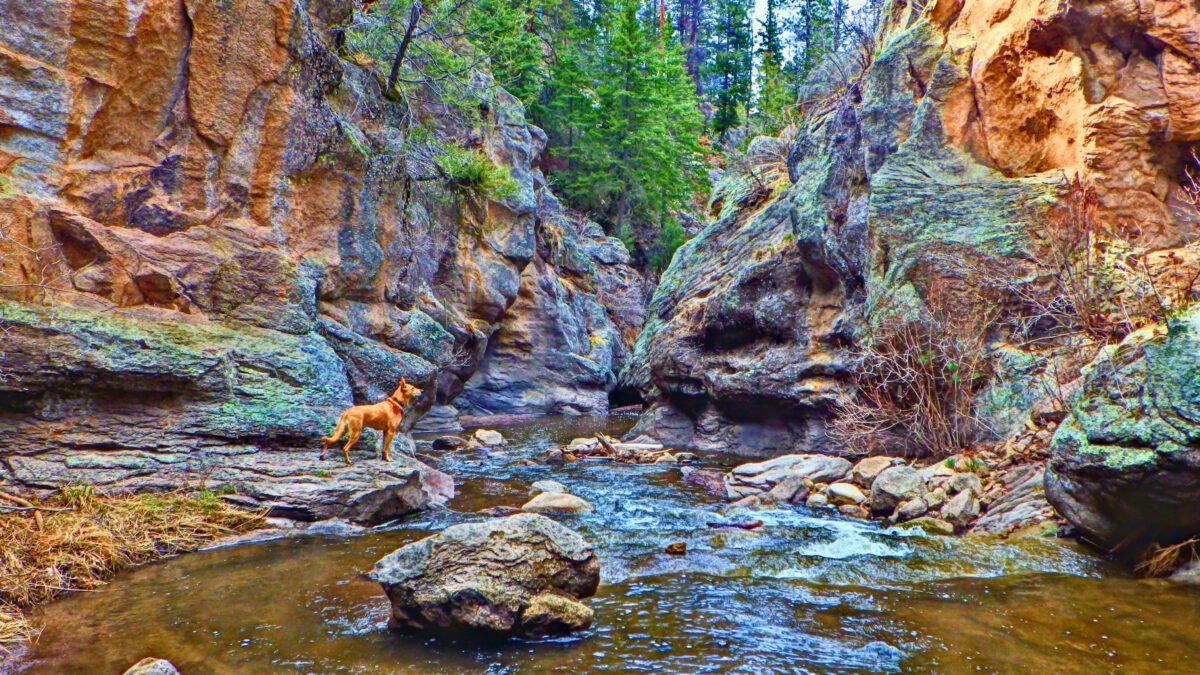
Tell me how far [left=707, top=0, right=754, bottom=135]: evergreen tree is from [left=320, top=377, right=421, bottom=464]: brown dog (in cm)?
3814

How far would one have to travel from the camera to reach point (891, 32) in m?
19.3

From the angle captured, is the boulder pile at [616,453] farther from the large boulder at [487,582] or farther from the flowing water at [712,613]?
the large boulder at [487,582]

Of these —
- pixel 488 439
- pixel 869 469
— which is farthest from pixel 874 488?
pixel 488 439

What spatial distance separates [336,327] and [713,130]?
39121mm

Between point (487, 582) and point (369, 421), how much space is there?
5.68m

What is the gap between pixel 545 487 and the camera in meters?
12.0

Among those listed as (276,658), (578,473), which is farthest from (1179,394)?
(578,473)

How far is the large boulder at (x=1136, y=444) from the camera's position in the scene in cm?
618

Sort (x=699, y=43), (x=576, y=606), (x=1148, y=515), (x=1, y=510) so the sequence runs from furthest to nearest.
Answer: (x=699, y=43), (x=1, y=510), (x=1148, y=515), (x=576, y=606)

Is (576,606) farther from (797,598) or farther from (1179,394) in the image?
(1179,394)

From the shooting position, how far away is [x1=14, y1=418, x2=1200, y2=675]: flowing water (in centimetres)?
504

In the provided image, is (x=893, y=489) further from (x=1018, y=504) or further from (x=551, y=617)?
(x=551, y=617)

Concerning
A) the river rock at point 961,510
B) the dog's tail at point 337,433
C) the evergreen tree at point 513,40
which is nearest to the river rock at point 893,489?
the river rock at point 961,510

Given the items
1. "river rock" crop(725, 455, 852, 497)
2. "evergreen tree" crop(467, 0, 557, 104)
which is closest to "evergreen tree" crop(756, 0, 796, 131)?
"evergreen tree" crop(467, 0, 557, 104)
